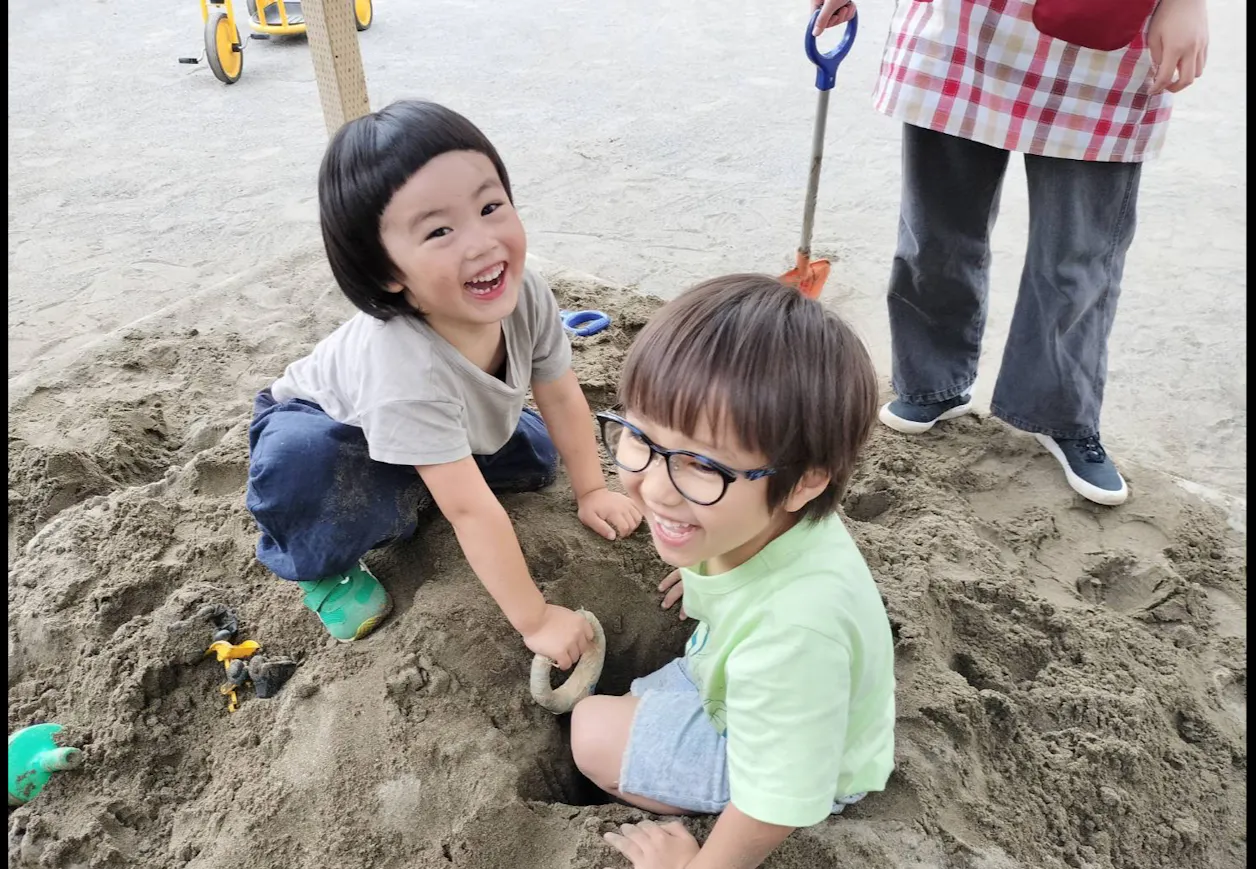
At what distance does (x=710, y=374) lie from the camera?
960 mm

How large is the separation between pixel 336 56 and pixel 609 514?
1188 millimetres

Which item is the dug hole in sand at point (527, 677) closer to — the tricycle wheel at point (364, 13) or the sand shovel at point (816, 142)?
the sand shovel at point (816, 142)

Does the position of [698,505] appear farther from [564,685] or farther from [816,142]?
[816,142]

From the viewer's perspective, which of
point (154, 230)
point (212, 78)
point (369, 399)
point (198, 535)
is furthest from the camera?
point (212, 78)

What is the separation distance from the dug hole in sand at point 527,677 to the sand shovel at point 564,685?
44 mm

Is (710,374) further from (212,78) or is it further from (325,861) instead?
(212,78)

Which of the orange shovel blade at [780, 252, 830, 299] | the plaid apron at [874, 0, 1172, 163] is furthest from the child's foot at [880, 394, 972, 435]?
the plaid apron at [874, 0, 1172, 163]

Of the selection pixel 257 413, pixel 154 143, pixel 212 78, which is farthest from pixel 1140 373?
pixel 212 78

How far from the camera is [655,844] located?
3.86 feet

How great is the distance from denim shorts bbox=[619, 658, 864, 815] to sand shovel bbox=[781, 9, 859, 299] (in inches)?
35.4

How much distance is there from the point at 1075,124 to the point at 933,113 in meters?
0.26

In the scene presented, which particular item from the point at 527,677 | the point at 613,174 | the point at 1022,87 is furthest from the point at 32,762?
the point at 613,174

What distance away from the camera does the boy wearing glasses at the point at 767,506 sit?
962mm

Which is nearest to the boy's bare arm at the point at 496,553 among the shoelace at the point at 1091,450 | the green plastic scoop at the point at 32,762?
the green plastic scoop at the point at 32,762
